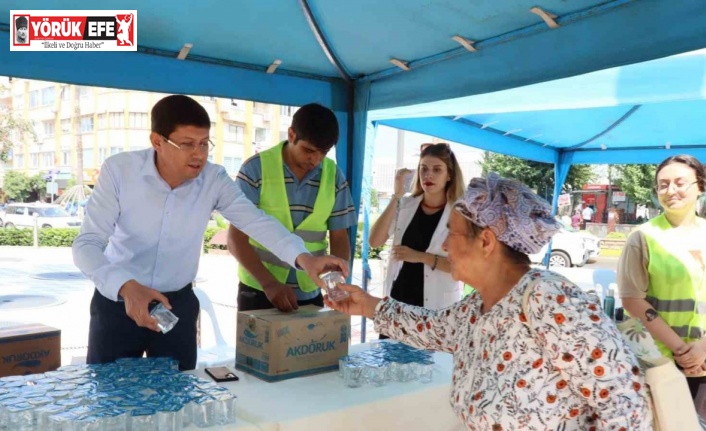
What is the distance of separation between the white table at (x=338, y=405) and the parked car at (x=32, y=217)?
19.3m

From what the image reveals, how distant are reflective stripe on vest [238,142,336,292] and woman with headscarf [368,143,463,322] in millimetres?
574

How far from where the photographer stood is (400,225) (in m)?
2.85

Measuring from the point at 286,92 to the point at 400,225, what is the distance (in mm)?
929

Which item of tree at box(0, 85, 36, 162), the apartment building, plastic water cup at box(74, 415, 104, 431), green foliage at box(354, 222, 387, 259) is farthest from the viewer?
the apartment building

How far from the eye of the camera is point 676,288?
2254mm

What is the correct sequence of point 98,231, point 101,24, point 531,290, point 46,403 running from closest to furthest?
point 531,290
point 46,403
point 98,231
point 101,24

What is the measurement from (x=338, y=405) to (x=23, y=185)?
82.6ft

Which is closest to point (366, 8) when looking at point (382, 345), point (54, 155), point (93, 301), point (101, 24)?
point (101, 24)

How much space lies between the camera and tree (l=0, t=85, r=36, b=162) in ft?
58.3

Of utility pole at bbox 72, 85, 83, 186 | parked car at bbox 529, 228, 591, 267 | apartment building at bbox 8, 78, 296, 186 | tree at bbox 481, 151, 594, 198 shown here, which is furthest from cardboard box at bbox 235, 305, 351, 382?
utility pole at bbox 72, 85, 83, 186

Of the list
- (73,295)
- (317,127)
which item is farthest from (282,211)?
(73,295)

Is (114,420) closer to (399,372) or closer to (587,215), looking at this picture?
(399,372)

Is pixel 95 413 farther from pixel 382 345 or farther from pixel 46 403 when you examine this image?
pixel 382 345

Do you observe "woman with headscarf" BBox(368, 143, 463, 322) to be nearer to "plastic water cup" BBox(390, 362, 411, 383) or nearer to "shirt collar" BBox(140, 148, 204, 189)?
"plastic water cup" BBox(390, 362, 411, 383)
